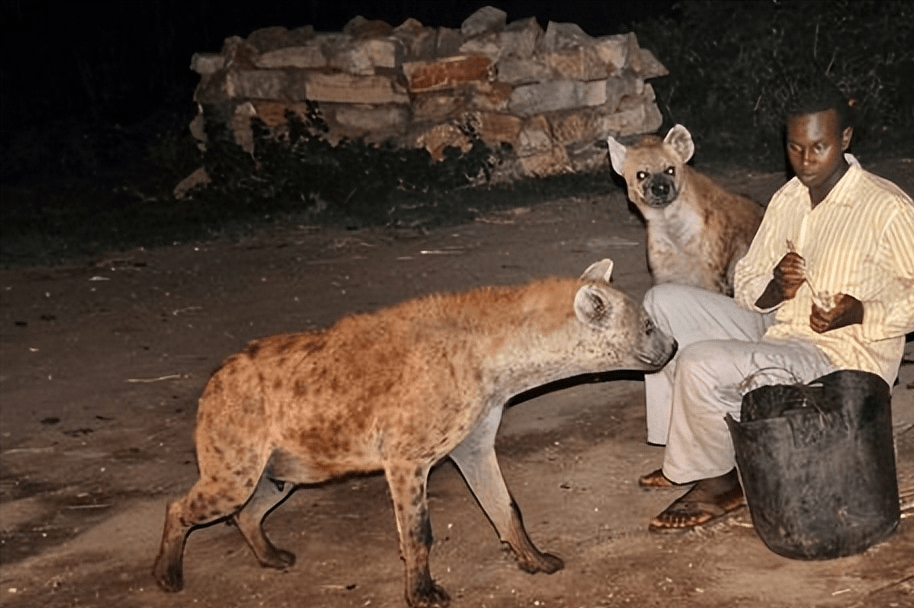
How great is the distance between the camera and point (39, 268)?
23.6 feet

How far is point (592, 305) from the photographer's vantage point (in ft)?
11.3

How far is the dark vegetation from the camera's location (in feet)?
25.9

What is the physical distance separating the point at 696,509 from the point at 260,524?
102cm

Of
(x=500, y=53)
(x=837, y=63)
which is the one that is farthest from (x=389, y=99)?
(x=837, y=63)

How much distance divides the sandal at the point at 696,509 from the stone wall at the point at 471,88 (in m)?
4.63

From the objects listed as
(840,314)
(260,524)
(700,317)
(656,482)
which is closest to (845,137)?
(840,314)

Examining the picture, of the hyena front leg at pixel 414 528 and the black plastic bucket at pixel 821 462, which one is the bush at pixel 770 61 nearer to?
the black plastic bucket at pixel 821 462

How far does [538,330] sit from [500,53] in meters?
4.86

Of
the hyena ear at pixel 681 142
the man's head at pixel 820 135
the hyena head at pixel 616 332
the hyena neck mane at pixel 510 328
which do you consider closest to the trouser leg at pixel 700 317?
the hyena head at pixel 616 332

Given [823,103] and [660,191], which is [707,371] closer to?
[823,103]

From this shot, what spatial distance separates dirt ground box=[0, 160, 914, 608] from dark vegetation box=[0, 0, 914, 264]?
834mm

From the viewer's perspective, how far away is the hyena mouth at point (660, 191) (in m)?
4.63

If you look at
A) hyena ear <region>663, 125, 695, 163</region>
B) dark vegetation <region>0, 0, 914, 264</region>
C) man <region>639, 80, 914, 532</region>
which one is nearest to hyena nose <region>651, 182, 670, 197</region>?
hyena ear <region>663, 125, 695, 163</region>

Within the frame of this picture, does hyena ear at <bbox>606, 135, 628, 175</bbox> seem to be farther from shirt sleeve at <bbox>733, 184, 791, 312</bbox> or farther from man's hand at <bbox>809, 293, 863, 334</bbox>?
man's hand at <bbox>809, 293, 863, 334</bbox>
